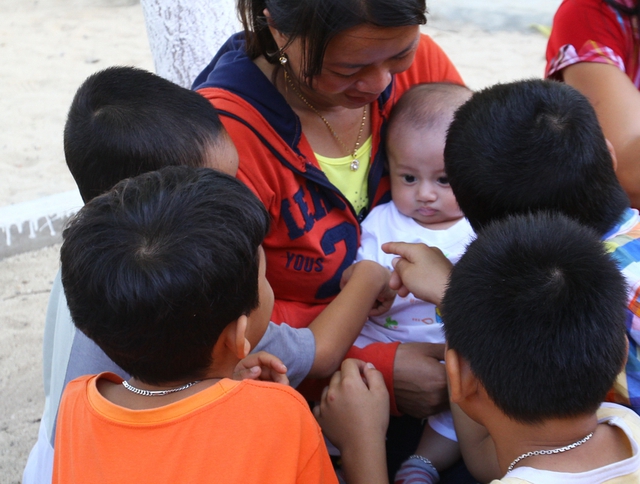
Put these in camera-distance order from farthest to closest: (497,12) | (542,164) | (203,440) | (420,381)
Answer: (497,12)
(420,381)
(542,164)
(203,440)

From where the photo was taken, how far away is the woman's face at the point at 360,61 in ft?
5.65

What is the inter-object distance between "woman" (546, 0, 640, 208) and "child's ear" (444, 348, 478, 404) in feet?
3.68

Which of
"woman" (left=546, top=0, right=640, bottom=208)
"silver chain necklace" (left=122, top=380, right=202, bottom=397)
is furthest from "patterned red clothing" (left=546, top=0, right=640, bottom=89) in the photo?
"silver chain necklace" (left=122, top=380, right=202, bottom=397)

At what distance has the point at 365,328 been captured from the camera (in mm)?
2232

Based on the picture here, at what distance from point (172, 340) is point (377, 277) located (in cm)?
86

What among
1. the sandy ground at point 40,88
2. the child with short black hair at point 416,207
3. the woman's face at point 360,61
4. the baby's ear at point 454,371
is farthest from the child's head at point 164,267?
the sandy ground at point 40,88

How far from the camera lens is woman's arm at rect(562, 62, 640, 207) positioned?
2066mm

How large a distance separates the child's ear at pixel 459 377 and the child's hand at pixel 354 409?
417mm

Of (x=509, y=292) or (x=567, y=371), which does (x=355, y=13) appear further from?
(x=567, y=371)

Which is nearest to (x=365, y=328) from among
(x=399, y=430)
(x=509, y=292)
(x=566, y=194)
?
(x=399, y=430)

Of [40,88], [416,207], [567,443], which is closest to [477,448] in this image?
[567,443]

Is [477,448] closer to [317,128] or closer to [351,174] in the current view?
[351,174]

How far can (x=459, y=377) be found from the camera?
1.30 metres

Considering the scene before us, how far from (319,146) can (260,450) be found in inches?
45.7
